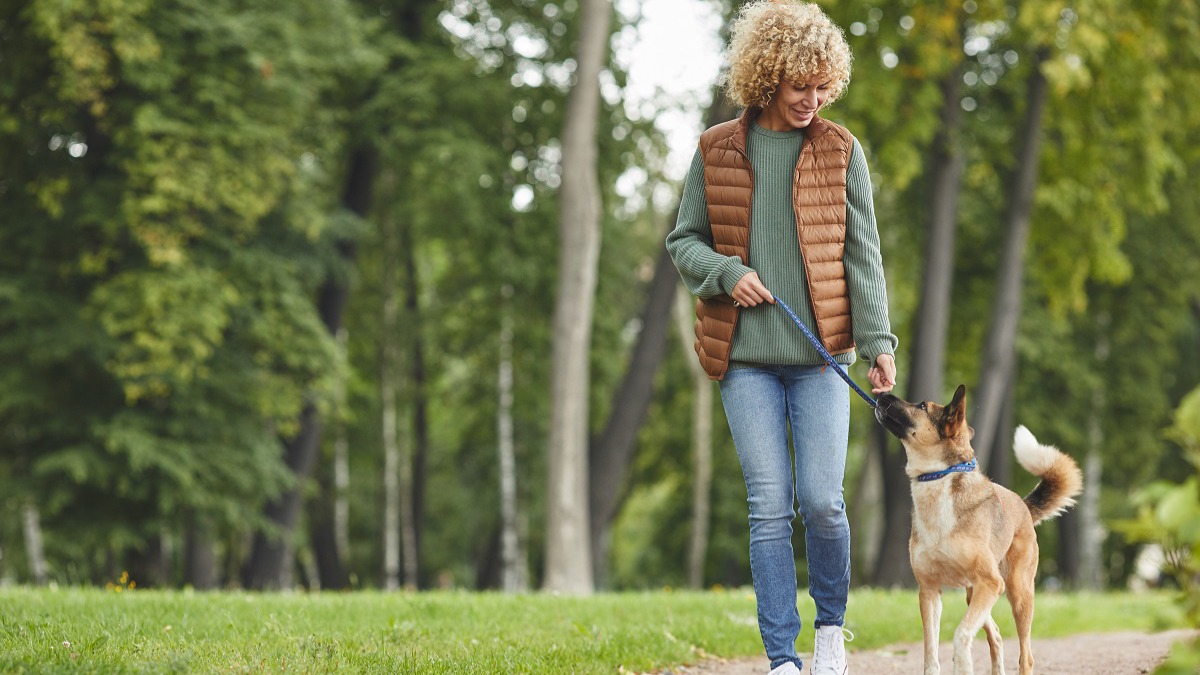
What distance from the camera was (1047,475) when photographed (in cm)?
549

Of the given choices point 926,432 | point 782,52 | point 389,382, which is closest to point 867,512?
point 389,382

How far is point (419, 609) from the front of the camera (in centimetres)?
745

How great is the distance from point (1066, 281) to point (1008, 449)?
3.04 metres

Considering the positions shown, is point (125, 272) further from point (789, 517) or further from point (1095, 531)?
point (1095, 531)

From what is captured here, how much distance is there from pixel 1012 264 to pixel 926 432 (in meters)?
11.5

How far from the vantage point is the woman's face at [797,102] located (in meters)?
4.80

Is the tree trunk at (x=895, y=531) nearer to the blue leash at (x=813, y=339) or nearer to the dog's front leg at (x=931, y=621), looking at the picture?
the dog's front leg at (x=931, y=621)

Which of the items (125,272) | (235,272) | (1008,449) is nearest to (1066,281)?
(1008,449)

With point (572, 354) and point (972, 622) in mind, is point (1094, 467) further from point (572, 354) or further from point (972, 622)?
point (972, 622)

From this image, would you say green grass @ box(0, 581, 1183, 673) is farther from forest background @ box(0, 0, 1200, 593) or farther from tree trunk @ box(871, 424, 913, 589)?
tree trunk @ box(871, 424, 913, 589)

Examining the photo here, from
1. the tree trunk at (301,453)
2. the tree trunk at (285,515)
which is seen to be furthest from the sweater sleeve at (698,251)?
the tree trunk at (285,515)

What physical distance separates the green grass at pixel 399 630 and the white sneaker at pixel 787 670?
3.38 ft

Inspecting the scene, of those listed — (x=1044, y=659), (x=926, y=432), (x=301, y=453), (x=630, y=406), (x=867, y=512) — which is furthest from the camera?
(x=867, y=512)

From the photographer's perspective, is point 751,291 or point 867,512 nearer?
point 751,291
